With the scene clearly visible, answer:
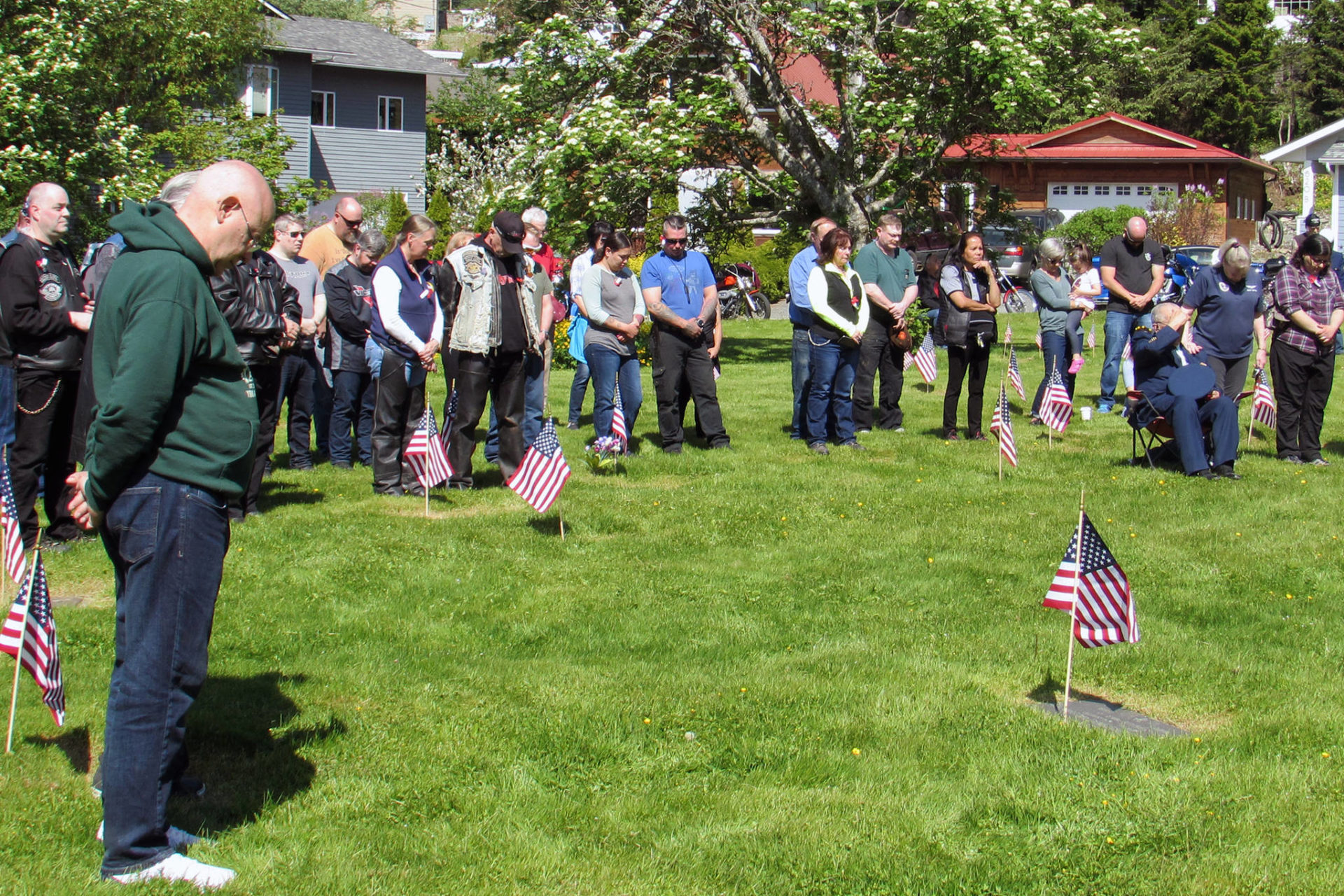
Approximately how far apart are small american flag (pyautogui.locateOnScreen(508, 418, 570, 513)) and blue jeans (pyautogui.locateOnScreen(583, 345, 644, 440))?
2693mm

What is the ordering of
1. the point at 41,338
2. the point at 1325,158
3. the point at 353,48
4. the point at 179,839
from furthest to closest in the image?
the point at 353,48 < the point at 1325,158 < the point at 41,338 < the point at 179,839

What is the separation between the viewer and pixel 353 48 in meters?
40.8

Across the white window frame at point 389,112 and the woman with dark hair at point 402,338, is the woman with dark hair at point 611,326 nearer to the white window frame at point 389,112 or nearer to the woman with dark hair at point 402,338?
the woman with dark hair at point 402,338

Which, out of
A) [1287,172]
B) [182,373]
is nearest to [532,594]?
[182,373]

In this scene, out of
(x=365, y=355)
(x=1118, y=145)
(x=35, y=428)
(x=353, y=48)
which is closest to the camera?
(x=35, y=428)

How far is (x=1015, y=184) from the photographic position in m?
52.4

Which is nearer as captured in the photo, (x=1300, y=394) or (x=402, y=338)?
(x=402, y=338)

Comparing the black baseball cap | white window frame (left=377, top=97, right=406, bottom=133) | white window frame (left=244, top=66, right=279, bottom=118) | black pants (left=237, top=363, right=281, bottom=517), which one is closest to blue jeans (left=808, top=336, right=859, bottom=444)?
the black baseball cap

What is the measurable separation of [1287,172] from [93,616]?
196ft

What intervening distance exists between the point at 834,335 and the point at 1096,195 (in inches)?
1737

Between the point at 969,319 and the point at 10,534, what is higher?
the point at 969,319

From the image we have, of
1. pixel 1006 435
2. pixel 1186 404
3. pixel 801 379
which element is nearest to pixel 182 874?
pixel 1006 435

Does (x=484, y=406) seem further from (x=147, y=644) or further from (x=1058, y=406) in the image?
(x=147, y=644)

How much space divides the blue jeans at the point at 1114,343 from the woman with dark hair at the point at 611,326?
17.9 ft
